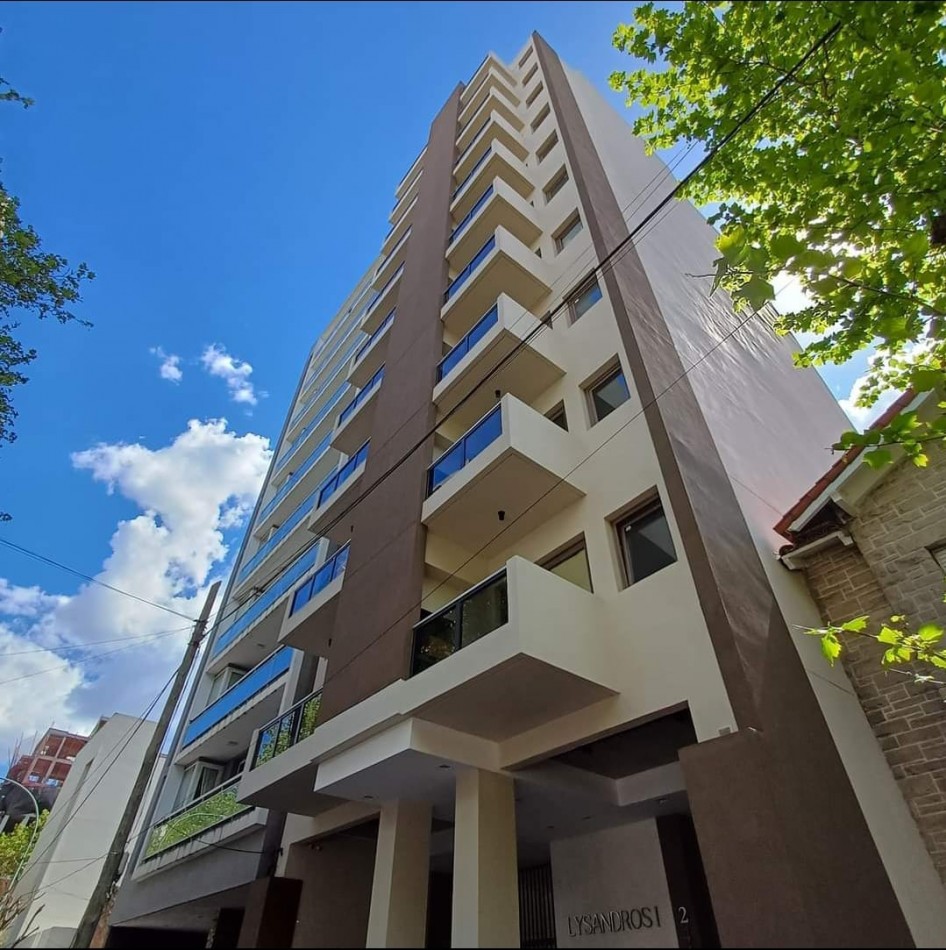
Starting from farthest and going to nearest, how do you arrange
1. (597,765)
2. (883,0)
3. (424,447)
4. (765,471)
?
(424,447), (765,471), (597,765), (883,0)

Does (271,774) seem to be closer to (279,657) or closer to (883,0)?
(279,657)

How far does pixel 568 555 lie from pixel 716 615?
124 inches

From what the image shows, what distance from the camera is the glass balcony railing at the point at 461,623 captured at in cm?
770

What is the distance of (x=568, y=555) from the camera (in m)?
9.67

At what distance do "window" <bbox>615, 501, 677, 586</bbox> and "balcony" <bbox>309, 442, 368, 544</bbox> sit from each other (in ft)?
25.8

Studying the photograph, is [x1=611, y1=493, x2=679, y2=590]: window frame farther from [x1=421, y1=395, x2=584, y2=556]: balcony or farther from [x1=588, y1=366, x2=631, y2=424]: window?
[x1=588, y1=366, x2=631, y2=424]: window

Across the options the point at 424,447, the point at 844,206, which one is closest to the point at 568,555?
the point at 424,447

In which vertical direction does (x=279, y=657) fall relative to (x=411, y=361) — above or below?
below

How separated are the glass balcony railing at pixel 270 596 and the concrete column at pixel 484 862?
1086 cm

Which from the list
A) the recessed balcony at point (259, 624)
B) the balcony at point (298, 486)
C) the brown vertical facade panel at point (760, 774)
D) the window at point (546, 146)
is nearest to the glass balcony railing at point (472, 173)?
the window at point (546, 146)

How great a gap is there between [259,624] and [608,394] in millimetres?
14624

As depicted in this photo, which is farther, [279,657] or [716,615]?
[279,657]

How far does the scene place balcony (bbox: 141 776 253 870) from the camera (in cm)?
1444

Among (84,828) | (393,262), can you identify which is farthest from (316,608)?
(84,828)
